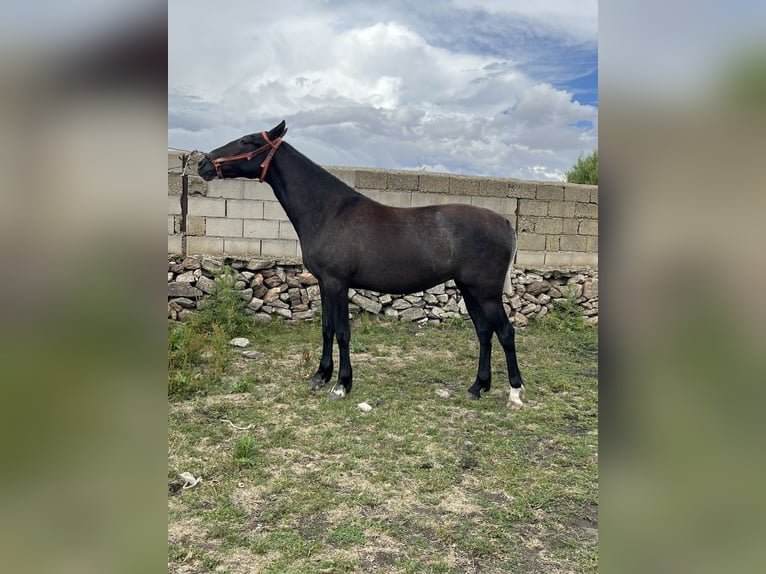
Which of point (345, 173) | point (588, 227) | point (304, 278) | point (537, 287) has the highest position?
point (345, 173)

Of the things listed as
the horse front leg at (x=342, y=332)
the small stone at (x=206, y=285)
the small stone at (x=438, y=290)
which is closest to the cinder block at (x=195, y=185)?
the small stone at (x=206, y=285)

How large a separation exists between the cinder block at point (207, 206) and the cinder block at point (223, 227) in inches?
2.7

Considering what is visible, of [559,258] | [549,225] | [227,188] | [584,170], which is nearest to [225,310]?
[227,188]

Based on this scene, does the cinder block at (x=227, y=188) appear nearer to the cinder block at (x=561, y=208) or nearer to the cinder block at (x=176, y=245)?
the cinder block at (x=176, y=245)

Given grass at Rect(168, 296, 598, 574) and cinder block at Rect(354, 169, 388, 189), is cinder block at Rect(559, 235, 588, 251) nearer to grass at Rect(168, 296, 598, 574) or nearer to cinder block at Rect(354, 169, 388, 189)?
grass at Rect(168, 296, 598, 574)

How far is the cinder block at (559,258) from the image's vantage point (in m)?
6.99

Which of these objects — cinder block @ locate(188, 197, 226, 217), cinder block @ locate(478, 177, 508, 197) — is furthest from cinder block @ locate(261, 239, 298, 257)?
cinder block @ locate(478, 177, 508, 197)

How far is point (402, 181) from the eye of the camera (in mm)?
6355

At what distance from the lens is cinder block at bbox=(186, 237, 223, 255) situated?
5926 millimetres

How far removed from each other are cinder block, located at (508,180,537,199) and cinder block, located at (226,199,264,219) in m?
3.39

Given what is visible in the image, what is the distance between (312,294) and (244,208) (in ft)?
4.54

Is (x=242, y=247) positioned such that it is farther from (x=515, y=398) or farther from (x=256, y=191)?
(x=515, y=398)
